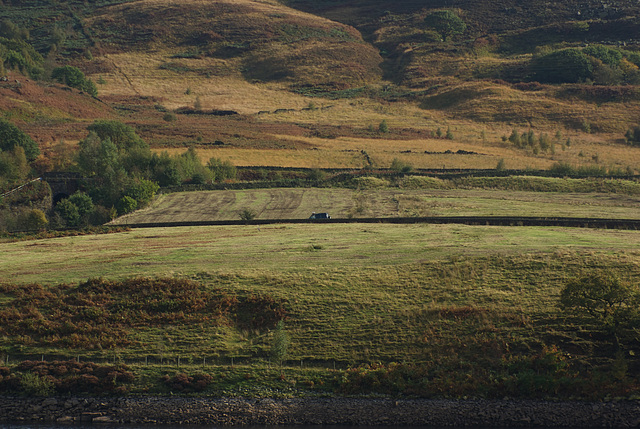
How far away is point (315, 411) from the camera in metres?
39.0

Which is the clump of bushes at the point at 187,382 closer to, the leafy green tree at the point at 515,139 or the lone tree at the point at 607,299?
the lone tree at the point at 607,299

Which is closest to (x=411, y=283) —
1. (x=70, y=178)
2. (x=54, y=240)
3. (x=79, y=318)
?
(x=79, y=318)

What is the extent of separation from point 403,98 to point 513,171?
8606cm

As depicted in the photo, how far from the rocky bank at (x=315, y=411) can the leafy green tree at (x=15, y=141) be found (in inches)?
Result: 3154

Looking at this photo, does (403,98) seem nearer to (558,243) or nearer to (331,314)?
(558,243)

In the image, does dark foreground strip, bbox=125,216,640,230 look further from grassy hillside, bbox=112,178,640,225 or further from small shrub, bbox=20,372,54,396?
small shrub, bbox=20,372,54,396

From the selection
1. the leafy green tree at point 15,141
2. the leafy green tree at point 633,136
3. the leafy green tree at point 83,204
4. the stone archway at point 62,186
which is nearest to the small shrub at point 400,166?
the leafy green tree at point 83,204

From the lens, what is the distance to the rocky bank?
3794 centimetres

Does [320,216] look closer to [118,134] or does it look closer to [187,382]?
[187,382]

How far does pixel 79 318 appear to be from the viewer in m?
46.7

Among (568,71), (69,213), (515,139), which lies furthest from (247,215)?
(568,71)

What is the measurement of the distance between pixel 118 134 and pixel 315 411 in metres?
89.8

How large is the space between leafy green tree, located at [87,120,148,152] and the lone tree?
8658 cm

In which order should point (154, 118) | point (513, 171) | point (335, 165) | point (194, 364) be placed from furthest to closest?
point (154, 118) < point (335, 165) < point (513, 171) < point (194, 364)
